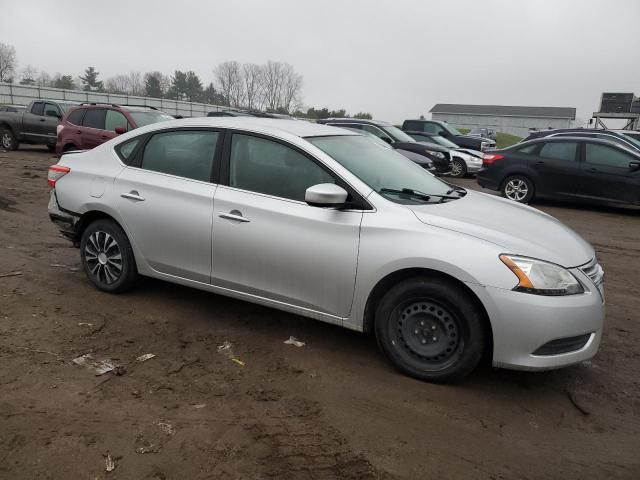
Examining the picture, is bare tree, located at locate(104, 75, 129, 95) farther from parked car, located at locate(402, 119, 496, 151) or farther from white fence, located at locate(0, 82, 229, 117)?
parked car, located at locate(402, 119, 496, 151)

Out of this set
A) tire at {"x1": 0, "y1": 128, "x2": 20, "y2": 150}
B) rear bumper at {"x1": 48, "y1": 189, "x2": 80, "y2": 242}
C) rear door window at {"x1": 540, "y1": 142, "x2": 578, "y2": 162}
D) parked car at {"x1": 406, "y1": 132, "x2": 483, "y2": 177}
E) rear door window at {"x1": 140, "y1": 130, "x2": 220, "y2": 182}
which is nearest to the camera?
rear door window at {"x1": 140, "y1": 130, "x2": 220, "y2": 182}

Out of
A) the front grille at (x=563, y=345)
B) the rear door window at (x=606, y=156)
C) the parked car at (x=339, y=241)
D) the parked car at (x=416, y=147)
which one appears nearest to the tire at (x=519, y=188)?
the rear door window at (x=606, y=156)

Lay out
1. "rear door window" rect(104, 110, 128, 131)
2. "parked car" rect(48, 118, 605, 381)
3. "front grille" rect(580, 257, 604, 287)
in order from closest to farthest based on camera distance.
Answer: "parked car" rect(48, 118, 605, 381), "front grille" rect(580, 257, 604, 287), "rear door window" rect(104, 110, 128, 131)

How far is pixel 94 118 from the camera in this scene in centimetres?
1241

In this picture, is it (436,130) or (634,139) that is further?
(436,130)

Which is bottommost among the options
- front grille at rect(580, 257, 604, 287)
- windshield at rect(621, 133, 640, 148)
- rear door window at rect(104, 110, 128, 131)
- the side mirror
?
front grille at rect(580, 257, 604, 287)

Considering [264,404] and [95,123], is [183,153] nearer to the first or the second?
[264,404]

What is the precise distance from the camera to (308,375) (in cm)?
354

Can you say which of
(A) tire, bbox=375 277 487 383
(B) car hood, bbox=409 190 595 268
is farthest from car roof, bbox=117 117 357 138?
(A) tire, bbox=375 277 487 383

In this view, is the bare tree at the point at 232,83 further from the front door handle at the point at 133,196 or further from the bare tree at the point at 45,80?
the front door handle at the point at 133,196

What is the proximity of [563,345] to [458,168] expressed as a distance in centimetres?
1439

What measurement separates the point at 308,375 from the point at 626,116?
4370 centimetres

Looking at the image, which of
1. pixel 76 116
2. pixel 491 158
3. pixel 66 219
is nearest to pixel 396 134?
pixel 491 158

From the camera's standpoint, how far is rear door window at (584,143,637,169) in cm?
1050
